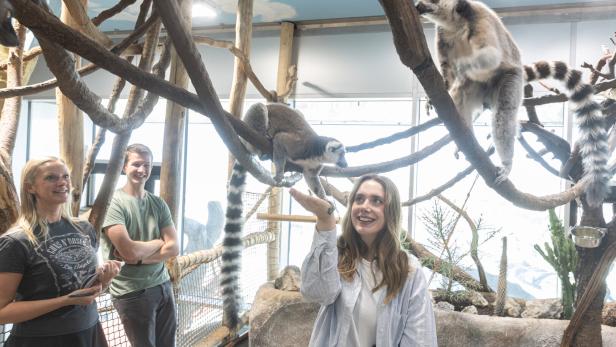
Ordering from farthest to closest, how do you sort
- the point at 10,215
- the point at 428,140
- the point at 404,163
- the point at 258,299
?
1. the point at 428,140
2. the point at 258,299
3. the point at 404,163
4. the point at 10,215

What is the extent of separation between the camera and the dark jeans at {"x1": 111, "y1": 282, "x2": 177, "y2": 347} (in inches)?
106

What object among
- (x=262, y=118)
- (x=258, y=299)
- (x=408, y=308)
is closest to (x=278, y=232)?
(x=258, y=299)

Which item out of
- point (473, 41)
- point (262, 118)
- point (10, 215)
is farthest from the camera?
point (262, 118)

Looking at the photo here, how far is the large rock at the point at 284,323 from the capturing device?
4.53 meters

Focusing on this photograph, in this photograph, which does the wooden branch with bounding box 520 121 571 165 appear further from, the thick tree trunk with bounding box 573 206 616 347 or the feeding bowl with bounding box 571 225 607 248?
the feeding bowl with bounding box 571 225 607 248

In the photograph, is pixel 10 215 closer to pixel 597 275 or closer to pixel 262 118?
pixel 262 118

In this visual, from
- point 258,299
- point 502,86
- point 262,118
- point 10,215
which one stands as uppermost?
point 502,86

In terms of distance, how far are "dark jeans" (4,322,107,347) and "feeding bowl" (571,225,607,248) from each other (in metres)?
3.23

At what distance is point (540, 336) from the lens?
3.89 metres

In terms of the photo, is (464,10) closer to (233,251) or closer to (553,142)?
(553,142)

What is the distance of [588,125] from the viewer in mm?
2773

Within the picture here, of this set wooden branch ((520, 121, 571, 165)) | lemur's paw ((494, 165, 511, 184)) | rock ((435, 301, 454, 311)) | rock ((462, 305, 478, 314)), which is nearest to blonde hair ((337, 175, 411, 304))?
lemur's paw ((494, 165, 511, 184))

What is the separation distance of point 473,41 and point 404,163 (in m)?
1.00

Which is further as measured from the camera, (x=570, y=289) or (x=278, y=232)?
(x=278, y=232)
